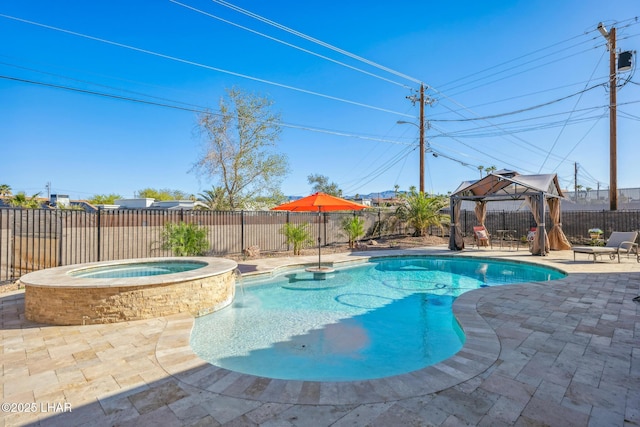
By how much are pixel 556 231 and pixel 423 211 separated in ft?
17.8

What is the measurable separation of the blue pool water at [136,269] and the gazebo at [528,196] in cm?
1064

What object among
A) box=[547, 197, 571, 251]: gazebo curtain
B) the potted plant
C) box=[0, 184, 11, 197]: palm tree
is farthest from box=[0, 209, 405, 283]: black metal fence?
box=[0, 184, 11, 197]: palm tree

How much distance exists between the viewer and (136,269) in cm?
652

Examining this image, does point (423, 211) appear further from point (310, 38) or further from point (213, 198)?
point (213, 198)

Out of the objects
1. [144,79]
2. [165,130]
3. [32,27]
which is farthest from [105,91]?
[165,130]

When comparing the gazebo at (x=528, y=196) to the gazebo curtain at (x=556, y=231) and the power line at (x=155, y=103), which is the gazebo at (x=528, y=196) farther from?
the power line at (x=155, y=103)

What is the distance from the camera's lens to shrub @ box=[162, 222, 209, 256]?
911 cm

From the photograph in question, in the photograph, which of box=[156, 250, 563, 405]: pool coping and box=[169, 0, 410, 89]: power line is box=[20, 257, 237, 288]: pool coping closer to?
box=[156, 250, 563, 405]: pool coping

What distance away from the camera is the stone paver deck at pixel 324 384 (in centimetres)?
230

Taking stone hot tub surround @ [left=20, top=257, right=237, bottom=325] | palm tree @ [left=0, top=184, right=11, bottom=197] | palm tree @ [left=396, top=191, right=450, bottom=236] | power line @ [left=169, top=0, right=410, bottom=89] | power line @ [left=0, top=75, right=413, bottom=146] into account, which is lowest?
stone hot tub surround @ [left=20, top=257, right=237, bottom=325]

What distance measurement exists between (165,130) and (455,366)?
1709 cm

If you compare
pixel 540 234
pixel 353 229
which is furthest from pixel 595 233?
pixel 353 229

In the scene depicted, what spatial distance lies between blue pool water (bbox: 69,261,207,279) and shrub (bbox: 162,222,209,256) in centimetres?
182

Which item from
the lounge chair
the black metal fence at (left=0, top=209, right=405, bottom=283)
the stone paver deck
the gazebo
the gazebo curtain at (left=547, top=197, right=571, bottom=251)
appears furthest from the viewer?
the gazebo curtain at (left=547, top=197, right=571, bottom=251)
